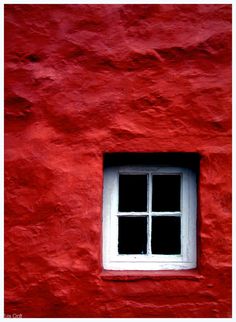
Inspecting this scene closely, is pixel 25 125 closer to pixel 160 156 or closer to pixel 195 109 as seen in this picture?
pixel 160 156

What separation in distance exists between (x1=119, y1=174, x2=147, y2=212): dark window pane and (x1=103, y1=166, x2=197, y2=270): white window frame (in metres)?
0.05

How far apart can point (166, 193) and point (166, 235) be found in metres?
0.32

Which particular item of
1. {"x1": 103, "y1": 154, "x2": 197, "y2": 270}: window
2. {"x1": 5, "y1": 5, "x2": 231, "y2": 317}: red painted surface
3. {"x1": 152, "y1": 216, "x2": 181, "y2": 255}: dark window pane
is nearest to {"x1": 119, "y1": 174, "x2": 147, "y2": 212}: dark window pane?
{"x1": 103, "y1": 154, "x2": 197, "y2": 270}: window

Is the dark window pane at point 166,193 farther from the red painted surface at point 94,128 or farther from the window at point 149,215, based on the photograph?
the red painted surface at point 94,128

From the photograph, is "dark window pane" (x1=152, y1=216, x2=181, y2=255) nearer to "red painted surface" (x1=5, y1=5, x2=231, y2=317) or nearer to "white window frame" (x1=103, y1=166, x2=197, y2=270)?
"white window frame" (x1=103, y1=166, x2=197, y2=270)

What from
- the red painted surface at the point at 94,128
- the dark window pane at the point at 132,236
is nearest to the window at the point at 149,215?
the dark window pane at the point at 132,236

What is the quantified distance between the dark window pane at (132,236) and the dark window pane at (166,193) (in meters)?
0.16

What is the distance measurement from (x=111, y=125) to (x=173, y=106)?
0.45 m

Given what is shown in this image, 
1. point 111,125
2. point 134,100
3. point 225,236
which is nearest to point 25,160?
point 111,125

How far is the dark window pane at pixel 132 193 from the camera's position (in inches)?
117

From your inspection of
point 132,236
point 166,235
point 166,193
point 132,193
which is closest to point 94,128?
point 132,193

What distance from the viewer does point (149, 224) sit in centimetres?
295

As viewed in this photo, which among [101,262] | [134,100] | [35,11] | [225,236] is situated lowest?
[101,262]

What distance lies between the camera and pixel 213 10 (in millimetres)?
2766
